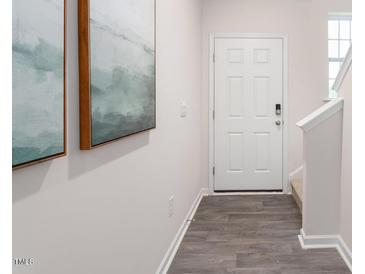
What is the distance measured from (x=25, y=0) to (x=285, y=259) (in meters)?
2.49

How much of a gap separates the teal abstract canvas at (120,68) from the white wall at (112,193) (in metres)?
0.08

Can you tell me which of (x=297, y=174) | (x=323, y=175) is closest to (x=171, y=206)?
(x=323, y=175)

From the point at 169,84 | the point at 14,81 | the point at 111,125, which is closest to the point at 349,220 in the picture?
the point at 169,84

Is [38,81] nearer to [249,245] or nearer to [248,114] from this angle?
[249,245]

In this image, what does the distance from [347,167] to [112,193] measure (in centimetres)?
190

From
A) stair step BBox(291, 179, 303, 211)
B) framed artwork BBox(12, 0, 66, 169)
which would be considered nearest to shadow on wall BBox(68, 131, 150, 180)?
framed artwork BBox(12, 0, 66, 169)

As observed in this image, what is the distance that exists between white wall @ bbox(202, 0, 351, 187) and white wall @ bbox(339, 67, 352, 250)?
6.53 ft

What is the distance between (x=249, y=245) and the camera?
9.86 feet

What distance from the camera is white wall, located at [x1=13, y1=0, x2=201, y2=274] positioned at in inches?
38.4

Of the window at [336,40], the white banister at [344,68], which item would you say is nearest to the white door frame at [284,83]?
the window at [336,40]

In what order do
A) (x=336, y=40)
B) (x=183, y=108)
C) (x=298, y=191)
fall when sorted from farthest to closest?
(x=336, y=40)
(x=298, y=191)
(x=183, y=108)

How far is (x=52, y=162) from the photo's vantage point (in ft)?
3.43

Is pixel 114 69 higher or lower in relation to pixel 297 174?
higher

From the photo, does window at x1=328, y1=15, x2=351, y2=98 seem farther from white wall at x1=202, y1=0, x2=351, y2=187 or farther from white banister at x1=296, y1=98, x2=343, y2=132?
white banister at x1=296, y1=98, x2=343, y2=132
